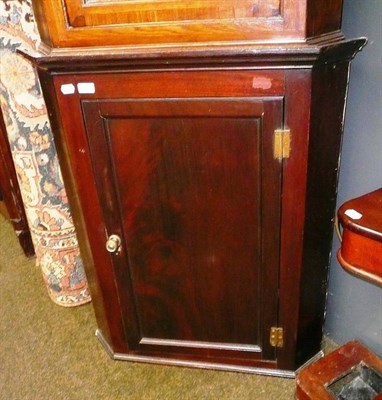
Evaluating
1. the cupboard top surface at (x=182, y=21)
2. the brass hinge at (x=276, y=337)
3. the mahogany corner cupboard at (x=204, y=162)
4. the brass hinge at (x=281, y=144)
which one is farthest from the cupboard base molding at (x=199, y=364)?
the cupboard top surface at (x=182, y=21)

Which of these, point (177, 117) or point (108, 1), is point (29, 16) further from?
point (177, 117)

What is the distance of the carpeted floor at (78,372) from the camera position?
1494 millimetres

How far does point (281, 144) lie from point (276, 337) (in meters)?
0.65

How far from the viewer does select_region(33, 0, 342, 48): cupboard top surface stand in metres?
0.95

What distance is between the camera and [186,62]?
102 cm

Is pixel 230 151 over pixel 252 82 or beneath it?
beneath

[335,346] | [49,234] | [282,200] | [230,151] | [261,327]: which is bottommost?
[335,346]

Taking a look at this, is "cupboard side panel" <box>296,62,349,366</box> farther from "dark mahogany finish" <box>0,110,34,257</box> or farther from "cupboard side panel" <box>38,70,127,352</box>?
"dark mahogany finish" <box>0,110,34,257</box>

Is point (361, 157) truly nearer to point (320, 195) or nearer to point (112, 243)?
point (320, 195)

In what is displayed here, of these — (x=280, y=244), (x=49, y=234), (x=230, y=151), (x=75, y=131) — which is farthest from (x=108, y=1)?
(x=49, y=234)

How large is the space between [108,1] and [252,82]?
0.37 meters

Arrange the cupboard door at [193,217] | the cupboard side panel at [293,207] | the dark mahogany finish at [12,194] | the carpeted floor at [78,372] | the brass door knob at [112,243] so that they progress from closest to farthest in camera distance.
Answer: the cupboard side panel at [293,207]
the cupboard door at [193,217]
the brass door knob at [112,243]
the carpeted floor at [78,372]
the dark mahogany finish at [12,194]

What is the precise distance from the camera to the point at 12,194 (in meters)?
2.11

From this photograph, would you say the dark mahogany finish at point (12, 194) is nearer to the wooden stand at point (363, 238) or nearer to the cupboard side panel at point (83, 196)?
the cupboard side panel at point (83, 196)
